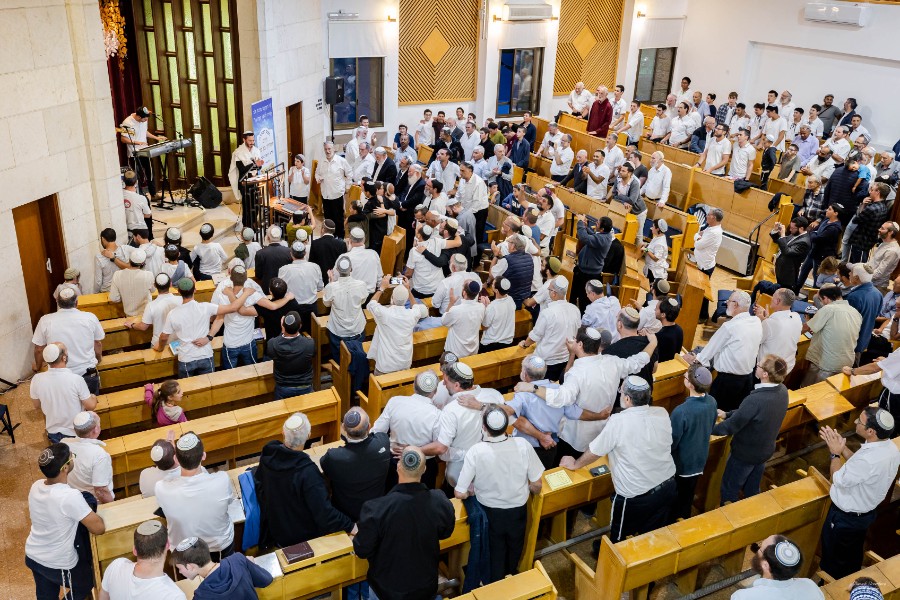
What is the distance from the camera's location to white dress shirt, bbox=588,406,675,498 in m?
4.82

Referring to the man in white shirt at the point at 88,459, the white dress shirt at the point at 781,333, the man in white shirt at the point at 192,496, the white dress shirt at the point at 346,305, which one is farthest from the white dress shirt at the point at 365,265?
the white dress shirt at the point at 781,333

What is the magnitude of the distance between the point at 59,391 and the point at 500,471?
11.0 feet

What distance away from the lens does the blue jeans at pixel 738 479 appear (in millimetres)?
5672

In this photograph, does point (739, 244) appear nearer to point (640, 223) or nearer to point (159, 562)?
point (640, 223)

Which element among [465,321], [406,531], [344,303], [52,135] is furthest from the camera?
[52,135]

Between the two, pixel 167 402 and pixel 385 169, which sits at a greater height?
pixel 385 169

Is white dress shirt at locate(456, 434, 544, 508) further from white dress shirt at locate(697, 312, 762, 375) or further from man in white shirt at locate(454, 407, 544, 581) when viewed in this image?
white dress shirt at locate(697, 312, 762, 375)

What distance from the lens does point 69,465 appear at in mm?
4473

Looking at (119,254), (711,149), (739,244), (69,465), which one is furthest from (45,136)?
(711,149)

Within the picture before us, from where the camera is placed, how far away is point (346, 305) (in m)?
7.16

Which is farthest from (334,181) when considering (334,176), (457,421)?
(457,421)

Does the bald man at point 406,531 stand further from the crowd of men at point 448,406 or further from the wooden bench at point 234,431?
the wooden bench at point 234,431

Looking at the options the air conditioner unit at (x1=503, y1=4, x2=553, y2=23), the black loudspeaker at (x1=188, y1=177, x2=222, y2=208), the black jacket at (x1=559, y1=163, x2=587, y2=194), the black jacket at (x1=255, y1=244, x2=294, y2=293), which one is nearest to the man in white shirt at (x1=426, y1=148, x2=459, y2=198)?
the black jacket at (x1=559, y1=163, x2=587, y2=194)

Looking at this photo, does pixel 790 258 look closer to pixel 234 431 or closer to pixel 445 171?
pixel 445 171
